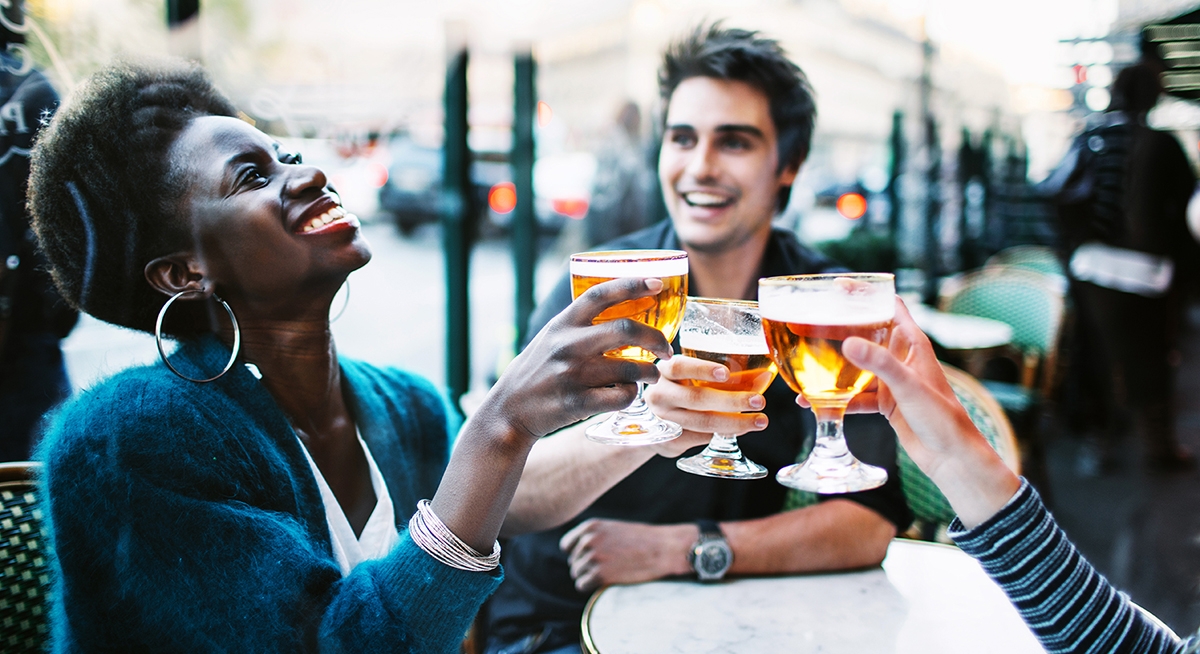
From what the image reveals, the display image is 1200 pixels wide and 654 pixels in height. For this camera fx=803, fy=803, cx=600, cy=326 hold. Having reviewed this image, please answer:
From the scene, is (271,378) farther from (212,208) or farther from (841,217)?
(841,217)

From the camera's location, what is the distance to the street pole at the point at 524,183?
156 inches

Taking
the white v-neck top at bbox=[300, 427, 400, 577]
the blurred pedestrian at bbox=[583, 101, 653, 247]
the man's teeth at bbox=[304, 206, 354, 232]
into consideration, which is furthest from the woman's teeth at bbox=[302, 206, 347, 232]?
the blurred pedestrian at bbox=[583, 101, 653, 247]

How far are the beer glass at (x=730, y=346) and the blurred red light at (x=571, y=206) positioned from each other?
324 cm

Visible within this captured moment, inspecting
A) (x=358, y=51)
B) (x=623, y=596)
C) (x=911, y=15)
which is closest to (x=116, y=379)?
(x=623, y=596)

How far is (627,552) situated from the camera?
4.93ft

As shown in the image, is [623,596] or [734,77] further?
[734,77]

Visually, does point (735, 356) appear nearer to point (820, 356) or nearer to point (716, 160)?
point (820, 356)

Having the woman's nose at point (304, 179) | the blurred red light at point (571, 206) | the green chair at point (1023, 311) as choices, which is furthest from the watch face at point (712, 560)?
the blurred red light at point (571, 206)

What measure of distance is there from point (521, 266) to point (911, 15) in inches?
95.8

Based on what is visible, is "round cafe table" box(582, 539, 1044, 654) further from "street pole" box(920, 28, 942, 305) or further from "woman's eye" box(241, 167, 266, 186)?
"street pole" box(920, 28, 942, 305)

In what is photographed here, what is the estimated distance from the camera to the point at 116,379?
984 millimetres

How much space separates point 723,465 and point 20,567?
37.5 inches

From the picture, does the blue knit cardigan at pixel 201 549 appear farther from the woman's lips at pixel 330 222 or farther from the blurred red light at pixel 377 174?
the blurred red light at pixel 377 174

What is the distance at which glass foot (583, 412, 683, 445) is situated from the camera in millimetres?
1067
